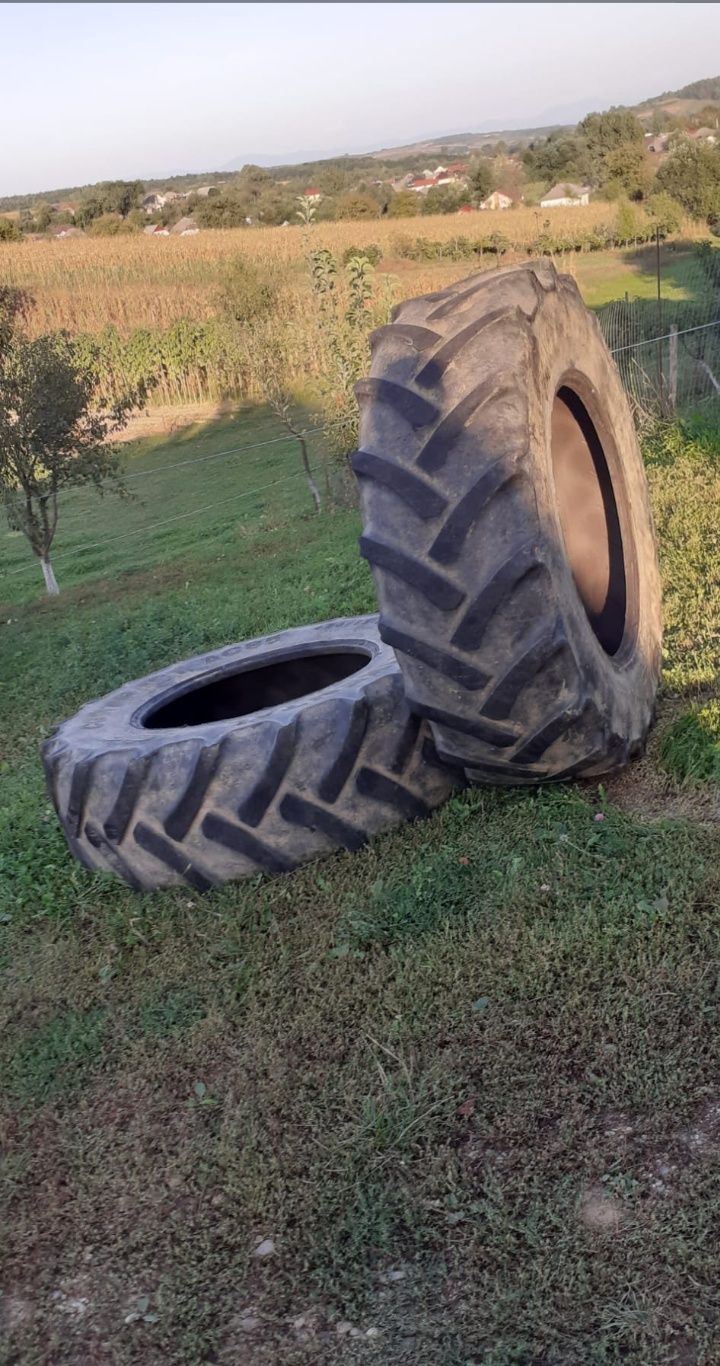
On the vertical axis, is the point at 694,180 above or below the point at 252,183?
below

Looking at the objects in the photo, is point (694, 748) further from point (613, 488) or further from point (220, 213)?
point (220, 213)

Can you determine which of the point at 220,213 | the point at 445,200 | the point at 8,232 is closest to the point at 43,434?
the point at 8,232

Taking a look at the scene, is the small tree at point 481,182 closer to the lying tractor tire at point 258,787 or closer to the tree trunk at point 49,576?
the tree trunk at point 49,576

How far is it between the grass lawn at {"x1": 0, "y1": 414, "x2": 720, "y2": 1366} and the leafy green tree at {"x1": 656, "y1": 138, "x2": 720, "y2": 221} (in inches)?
1386

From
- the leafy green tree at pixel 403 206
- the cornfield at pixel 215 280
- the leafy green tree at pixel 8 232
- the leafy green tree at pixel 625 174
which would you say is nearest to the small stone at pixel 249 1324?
the cornfield at pixel 215 280

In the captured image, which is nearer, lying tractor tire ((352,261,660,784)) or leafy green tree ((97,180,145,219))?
lying tractor tire ((352,261,660,784))

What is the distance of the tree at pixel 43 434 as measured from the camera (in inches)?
483

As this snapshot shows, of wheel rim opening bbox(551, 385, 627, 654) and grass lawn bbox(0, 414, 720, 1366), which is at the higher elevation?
wheel rim opening bbox(551, 385, 627, 654)

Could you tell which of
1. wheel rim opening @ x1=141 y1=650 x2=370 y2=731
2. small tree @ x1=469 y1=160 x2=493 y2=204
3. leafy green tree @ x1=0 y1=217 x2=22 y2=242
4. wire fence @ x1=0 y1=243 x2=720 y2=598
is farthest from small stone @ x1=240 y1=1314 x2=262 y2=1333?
small tree @ x1=469 y1=160 x2=493 y2=204

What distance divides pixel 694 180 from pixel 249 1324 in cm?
4038

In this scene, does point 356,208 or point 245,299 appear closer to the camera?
point 245,299

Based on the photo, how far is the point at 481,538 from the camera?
9.27ft

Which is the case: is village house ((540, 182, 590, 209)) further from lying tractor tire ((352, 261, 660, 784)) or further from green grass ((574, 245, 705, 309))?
lying tractor tire ((352, 261, 660, 784))

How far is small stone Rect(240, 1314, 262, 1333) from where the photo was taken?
2039 millimetres
